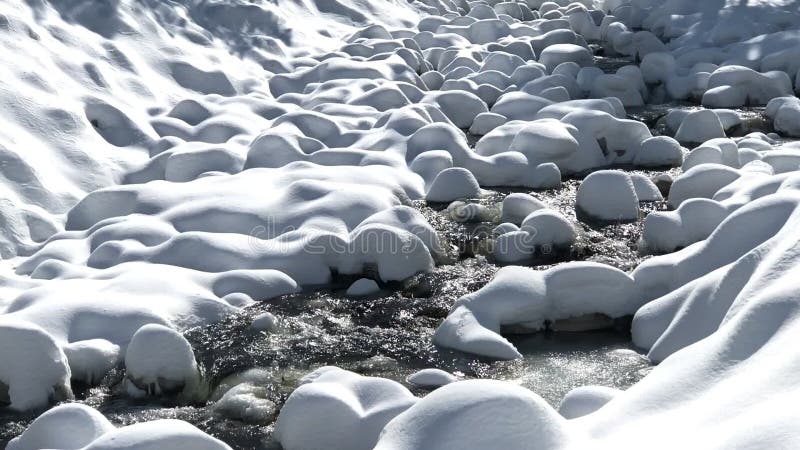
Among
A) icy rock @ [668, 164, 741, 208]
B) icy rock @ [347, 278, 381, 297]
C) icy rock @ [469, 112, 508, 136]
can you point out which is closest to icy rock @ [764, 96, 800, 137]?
icy rock @ [668, 164, 741, 208]

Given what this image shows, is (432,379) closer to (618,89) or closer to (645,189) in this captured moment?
(645,189)

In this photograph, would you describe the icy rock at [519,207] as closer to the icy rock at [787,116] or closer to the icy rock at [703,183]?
the icy rock at [703,183]

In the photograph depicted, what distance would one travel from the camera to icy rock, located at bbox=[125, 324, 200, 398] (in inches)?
153

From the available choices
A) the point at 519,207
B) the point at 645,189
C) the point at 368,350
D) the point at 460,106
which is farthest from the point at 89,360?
the point at 460,106

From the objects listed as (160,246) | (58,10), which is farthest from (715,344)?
(58,10)

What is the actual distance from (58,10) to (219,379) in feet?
16.1

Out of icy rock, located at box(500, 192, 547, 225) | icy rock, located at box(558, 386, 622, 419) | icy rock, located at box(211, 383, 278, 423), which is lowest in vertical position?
icy rock, located at box(211, 383, 278, 423)

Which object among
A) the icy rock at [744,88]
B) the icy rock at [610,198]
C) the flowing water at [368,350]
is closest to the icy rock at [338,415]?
the flowing water at [368,350]

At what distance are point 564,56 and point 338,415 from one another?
7208 millimetres

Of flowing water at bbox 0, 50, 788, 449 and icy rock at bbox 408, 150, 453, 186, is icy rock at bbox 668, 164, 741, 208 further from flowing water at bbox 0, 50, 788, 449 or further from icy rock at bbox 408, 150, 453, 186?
A: icy rock at bbox 408, 150, 453, 186

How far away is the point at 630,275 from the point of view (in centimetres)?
471

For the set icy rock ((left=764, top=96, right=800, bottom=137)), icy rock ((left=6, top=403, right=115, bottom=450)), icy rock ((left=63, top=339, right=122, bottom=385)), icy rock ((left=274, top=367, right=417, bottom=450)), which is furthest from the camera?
icy rock ((left=764, top=96, right=800, bottom=137))

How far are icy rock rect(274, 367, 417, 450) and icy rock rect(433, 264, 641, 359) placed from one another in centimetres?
94

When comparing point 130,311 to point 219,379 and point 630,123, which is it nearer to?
point 219,379
